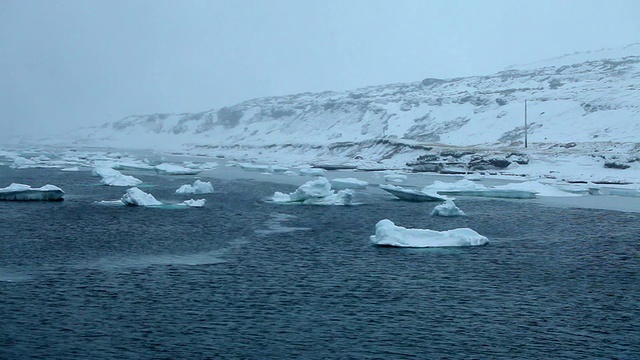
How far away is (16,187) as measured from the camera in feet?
108

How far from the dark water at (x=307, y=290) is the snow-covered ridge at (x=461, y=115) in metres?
43.9

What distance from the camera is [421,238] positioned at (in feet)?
71.6

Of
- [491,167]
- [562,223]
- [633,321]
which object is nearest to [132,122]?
[491,167]

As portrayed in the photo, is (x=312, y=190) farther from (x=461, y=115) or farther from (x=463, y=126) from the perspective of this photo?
(x=461, y=115)

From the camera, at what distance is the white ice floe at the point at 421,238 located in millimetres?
21562

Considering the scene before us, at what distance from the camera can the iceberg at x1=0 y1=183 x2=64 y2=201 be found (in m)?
32.1

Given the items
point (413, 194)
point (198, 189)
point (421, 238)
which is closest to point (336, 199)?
point (413, 194)

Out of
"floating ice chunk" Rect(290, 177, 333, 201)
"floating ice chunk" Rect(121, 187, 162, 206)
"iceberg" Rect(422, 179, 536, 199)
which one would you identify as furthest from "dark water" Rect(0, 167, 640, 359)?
"iceberg" Rect(422, 179, 536, 199)

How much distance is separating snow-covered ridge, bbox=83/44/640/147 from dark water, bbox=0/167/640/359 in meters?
43.9

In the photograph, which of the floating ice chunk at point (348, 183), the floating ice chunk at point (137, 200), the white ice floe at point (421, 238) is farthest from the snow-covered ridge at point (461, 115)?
the white ice floe at point (421, 238)

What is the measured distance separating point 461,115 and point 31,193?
6683 cm

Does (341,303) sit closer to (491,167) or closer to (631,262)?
(631,262)

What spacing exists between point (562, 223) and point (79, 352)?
19458 mm

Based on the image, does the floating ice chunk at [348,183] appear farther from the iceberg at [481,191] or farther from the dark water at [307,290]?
the dark water at [307,290]
